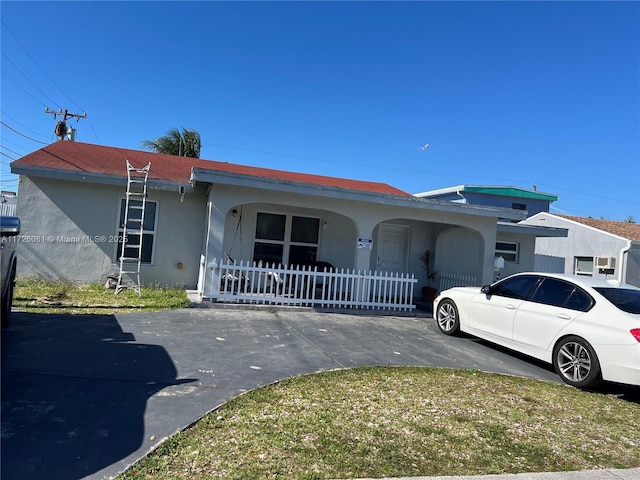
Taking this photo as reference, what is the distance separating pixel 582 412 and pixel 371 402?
2517mm

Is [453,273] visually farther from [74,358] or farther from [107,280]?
[74,358]

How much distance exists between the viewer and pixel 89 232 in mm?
11055

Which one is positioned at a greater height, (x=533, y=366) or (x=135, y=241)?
(x=135, y=241)

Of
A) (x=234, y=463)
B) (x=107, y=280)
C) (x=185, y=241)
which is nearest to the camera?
(x=234, y=463)

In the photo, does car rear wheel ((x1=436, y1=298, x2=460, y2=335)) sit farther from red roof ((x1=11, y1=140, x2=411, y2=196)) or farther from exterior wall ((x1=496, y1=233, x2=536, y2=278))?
exterior wall ((x1=496, y1=233, x2=536, y2=278))

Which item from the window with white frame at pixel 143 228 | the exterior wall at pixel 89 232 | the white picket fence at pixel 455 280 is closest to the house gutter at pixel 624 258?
the white picket fence at pixel 455 280

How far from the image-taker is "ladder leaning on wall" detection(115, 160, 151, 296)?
34.8 ft

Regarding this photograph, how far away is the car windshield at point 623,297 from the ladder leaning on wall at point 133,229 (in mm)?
9574

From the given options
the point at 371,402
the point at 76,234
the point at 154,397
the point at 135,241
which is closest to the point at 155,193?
the point at 135,241

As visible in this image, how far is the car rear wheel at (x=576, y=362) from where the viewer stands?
567 centimetres

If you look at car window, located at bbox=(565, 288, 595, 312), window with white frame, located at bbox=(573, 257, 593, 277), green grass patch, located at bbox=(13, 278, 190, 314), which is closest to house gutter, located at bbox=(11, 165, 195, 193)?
green grass patch, located at bbox=(13, 278, 190, 314)

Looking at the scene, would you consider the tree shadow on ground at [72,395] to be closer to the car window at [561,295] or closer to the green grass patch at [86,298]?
the green grass patch at [86,298]

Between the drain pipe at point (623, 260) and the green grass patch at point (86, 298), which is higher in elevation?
the drain pipe at point (623, 260)

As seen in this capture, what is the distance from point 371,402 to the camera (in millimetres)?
4574
